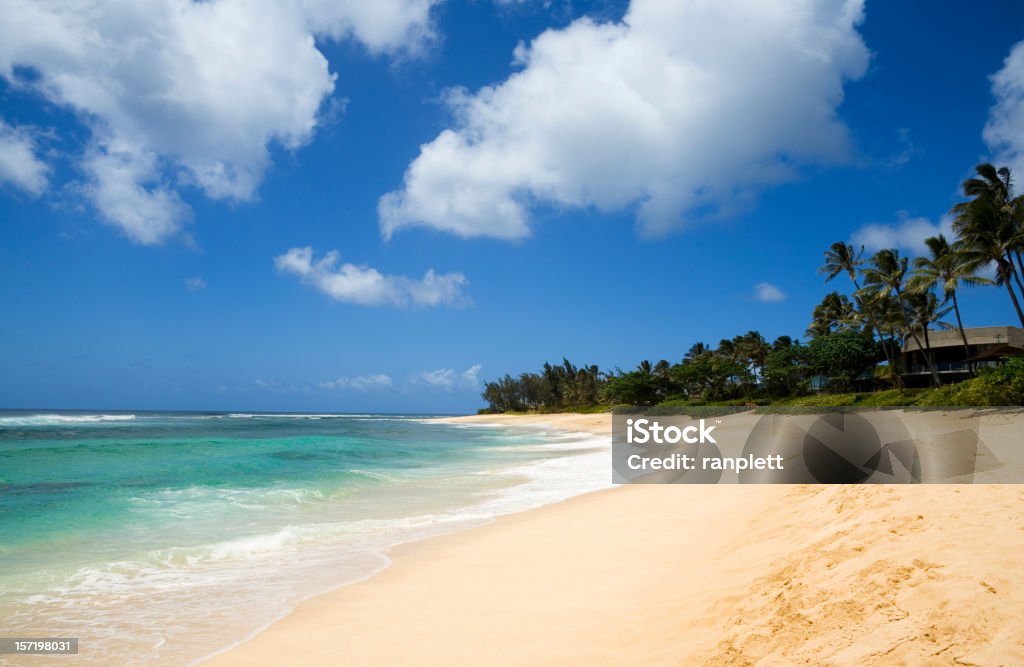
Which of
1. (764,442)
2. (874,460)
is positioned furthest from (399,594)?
(764,442)

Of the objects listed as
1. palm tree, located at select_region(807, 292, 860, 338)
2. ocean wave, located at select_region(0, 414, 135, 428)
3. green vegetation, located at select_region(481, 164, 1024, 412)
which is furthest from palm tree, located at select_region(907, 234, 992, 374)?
ocean wave, located at select_region(0, 414, 135, 428)

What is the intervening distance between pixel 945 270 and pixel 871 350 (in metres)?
18.8

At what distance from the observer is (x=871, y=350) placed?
4716cm

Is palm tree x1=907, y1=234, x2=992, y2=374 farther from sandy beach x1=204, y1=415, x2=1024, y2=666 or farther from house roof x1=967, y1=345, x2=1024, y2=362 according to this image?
sandy beach x1=204, y1=415, x2=1024, y2=666

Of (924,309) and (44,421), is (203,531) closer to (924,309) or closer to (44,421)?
(924,309)

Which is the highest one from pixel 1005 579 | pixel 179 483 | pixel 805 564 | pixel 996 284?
pixel 996 284

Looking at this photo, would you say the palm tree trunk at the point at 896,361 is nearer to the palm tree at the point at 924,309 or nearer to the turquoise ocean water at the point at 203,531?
the palm tree at the point at 924,309

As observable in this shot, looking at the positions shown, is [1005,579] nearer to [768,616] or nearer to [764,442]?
[768,616]

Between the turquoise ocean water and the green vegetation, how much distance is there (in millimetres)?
16717

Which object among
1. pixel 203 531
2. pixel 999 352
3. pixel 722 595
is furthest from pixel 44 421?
pixel 999 352

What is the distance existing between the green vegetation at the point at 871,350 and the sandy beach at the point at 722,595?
49.9 feet

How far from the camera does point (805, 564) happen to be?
4.28 meters

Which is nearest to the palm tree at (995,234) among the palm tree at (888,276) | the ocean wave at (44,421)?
the palm tree at (888,276)

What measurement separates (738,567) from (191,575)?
687 centimetres
